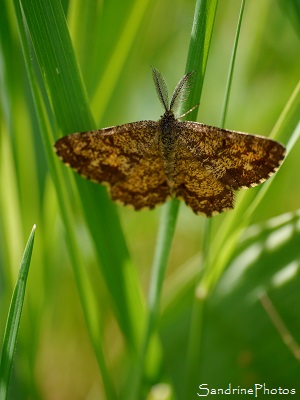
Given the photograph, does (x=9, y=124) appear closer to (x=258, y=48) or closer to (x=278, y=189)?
(x=278, y=189)

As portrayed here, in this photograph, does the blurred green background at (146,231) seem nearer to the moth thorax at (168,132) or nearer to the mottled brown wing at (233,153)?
the mottled brown wing at (233,153)

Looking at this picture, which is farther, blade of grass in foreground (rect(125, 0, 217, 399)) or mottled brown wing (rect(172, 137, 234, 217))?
mottled brown wing (rect(172, 137, 234, 217))

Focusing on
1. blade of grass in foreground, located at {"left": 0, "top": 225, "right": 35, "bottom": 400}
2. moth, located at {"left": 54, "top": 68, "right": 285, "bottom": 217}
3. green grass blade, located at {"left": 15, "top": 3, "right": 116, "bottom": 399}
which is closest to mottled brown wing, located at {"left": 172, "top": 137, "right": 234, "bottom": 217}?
moth, located at {"left": 54, "top": 68, "right": 285, "bottom": 217}

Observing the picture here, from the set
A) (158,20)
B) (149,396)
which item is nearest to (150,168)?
(149,396)

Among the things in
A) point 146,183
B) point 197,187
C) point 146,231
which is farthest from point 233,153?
point 146,231

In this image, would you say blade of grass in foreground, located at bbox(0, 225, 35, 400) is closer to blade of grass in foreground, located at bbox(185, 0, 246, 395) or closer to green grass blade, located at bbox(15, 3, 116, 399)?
green grass blade, located at bbox(15, 3, 116, 399)

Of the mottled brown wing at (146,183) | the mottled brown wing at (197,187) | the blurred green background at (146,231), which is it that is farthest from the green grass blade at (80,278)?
the mottled brown wing at (197,187)
